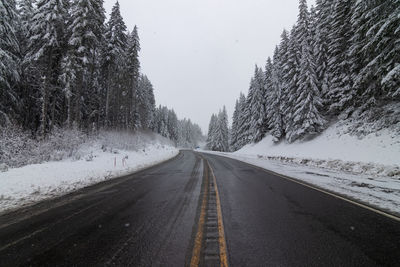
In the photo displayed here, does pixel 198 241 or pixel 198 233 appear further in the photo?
pixel 198 233

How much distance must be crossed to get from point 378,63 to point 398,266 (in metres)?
17.6

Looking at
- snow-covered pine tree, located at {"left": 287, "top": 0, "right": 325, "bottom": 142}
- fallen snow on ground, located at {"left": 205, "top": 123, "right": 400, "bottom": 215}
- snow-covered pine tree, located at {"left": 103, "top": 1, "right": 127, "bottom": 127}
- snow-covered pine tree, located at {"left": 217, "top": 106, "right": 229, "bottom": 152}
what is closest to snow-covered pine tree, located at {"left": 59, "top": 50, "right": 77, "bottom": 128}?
snow-covered pine tree, located at {"left": 103, "top": 1, "right": 127, "bottom": 127}

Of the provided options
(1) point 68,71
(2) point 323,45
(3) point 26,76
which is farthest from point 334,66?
(3) point 26,76

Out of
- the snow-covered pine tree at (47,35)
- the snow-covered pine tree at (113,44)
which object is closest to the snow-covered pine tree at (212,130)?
the snow-covered pine tree at (113,44)

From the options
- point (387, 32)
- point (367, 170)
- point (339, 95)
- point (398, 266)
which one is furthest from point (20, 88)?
point (339, 95)

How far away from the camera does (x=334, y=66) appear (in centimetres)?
2130

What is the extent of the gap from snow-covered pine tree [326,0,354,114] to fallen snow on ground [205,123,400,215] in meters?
3.25

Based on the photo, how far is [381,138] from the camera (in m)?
13.9

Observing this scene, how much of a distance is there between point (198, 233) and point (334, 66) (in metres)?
26.0

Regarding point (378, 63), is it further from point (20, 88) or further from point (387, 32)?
point (20, 88)

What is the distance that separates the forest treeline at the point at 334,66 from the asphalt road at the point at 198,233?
13296mm

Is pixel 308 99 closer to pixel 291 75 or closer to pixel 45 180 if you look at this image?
pixel 291 75

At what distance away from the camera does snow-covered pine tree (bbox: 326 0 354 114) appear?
64.0ft

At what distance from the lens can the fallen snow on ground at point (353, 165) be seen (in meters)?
6.69
